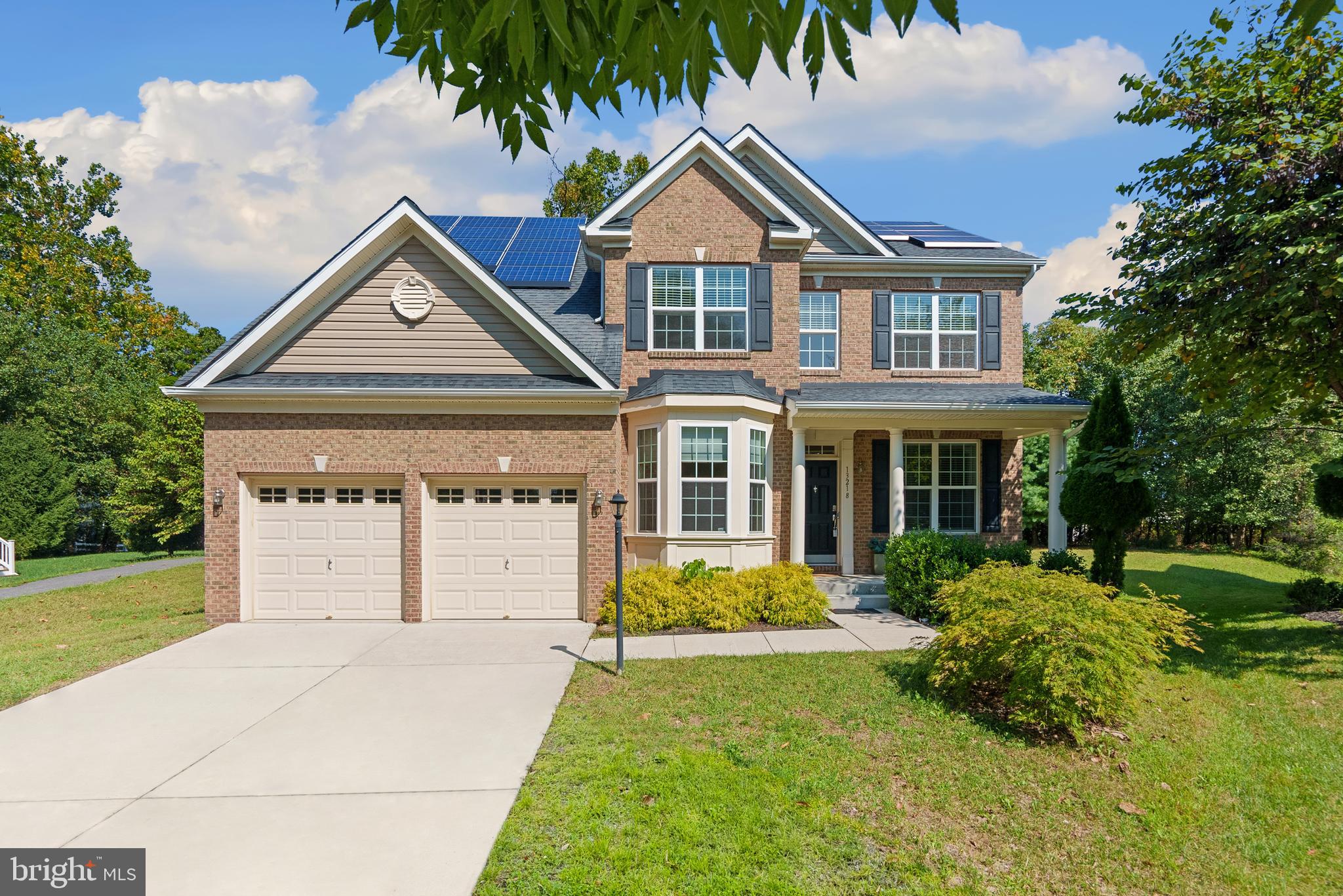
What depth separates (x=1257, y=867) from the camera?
417cm

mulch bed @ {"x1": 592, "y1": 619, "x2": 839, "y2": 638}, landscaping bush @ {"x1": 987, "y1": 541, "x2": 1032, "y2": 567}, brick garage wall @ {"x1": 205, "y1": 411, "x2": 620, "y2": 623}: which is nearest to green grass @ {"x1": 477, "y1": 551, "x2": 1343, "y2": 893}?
mulch bed @ {"x1": 592, "y1": 619, "x2": 839, "y2": 638}

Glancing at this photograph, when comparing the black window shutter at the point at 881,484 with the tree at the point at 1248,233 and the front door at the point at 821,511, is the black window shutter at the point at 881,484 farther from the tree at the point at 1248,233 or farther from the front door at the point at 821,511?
the tree at the point at 1248,233

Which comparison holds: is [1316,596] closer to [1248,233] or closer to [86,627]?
[1248,233]

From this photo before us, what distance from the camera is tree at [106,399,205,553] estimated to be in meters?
21.2

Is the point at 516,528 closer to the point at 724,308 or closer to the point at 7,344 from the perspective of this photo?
the point at 724,308

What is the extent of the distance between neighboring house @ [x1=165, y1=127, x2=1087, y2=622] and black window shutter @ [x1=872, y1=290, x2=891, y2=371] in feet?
0.17

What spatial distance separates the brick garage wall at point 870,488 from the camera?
1373 centimetres

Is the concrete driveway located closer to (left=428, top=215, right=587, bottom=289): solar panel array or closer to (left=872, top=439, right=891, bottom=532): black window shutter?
(left=872, top=439, right=891, bottom=532): black window shutter

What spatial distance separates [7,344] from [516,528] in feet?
94.2

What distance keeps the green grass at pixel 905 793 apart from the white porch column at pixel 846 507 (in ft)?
20.3

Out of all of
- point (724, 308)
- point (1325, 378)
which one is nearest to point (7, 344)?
point (724, 308)

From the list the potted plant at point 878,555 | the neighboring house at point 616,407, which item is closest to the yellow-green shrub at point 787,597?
the neighboring house at point 616,407

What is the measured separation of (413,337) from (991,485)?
11.8 meters

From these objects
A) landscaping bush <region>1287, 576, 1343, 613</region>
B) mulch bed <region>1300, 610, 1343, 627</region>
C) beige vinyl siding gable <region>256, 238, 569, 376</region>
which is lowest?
mulch bed <region>1300, 610, 1343, 627</region>
